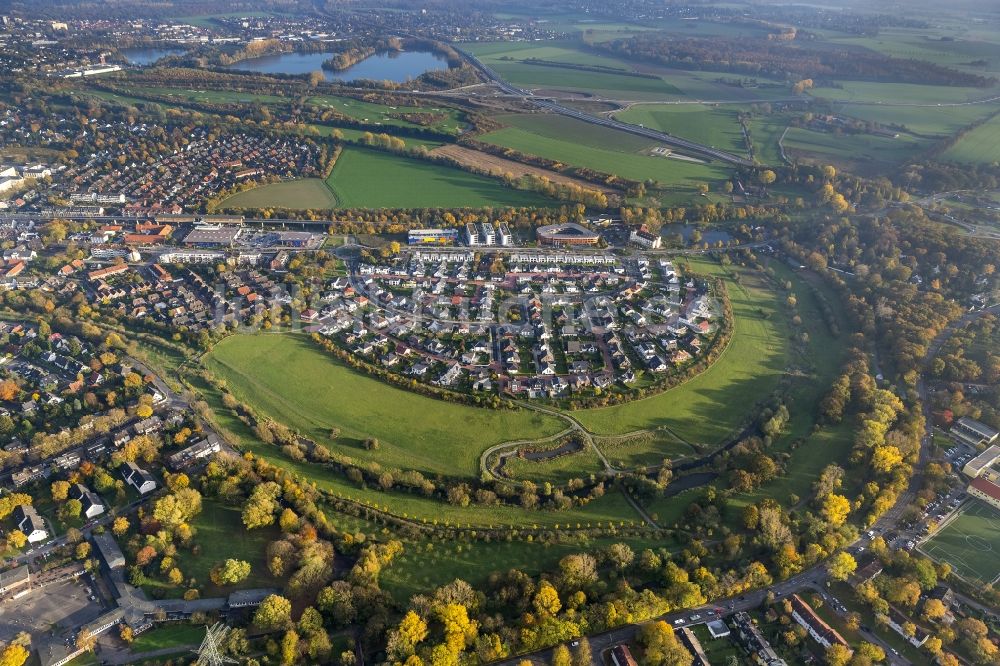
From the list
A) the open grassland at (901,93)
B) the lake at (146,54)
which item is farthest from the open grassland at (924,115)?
the lake at (146,54)

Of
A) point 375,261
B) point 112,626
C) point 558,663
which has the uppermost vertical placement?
point 375,261

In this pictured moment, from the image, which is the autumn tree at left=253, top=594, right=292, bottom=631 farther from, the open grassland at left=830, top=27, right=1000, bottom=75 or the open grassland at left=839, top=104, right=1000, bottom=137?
the open grassland at left=830, top=27, right=1000, bottom=75

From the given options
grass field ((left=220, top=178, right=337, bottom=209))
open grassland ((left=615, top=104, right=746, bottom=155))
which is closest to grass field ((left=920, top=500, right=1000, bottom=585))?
grass field ((left=220, top=178, right=337, bottom=209))

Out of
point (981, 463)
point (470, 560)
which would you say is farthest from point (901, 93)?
point (470, 560)

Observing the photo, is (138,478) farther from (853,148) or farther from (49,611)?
(853,148)

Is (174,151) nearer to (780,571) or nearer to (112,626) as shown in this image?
(112,626)

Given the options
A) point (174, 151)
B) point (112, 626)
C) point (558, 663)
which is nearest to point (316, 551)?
point (112, 626)

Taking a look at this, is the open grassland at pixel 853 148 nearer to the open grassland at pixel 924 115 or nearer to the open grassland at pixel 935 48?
the open grassland at pixel 924 115
